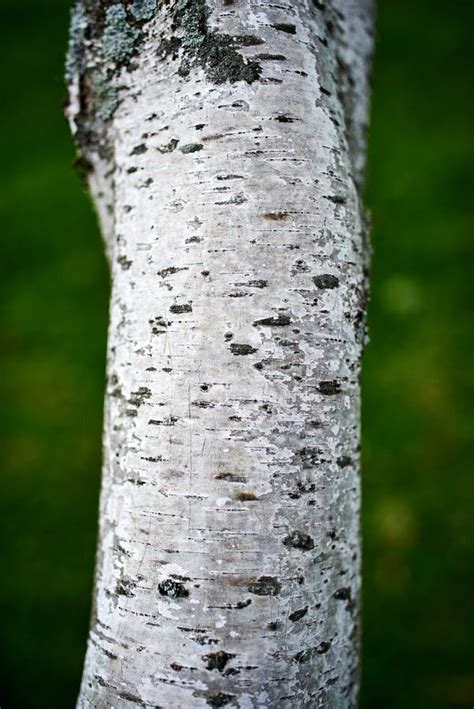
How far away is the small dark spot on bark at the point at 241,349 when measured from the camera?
49.8 inches

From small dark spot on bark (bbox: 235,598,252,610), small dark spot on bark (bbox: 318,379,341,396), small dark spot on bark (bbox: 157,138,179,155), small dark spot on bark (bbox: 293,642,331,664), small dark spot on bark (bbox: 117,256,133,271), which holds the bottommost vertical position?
small dark spot on bark (bbox: 293,642,331,664)

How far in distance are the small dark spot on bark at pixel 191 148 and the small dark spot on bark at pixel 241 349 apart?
0.45 metres

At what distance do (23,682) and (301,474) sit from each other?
2.45 m

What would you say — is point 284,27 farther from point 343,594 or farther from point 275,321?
point 343,594

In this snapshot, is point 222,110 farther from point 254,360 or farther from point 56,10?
point 56,10

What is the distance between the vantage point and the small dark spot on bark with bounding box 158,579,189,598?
125 centimetres

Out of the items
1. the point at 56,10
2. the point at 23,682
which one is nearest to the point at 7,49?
the point at 56,10

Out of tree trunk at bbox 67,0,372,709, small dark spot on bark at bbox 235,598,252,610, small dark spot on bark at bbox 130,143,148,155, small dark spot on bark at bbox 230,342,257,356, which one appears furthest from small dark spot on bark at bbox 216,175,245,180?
small dark spot on bark at bbox 235,598,252,610

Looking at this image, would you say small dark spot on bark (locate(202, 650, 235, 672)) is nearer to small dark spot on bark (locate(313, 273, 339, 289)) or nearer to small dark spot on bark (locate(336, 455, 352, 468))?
small dark spot on bark (locate(336, 455, 352, 468))

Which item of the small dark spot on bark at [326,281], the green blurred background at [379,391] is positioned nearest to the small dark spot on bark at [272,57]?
the small dark spot on bark at [326,281]

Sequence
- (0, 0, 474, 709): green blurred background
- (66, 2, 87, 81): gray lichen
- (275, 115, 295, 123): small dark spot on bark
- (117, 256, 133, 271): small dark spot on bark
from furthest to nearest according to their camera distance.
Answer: (0, 0, 474, 709): green blurred background
(66, 2, 87, 81): gray lichen
(117, 256, 133, 271): small dark spot on bark
(275, 115, 295, 123): small dark spot on bark

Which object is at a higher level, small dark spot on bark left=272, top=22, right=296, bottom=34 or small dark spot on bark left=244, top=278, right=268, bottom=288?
small dark spot on bark left=272, top=22, right=296, bottom=34

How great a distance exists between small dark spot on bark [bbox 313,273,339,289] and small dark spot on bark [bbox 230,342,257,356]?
21 cm

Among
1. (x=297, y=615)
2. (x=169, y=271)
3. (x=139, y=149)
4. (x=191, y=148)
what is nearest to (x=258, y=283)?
(x=169, y=271)
